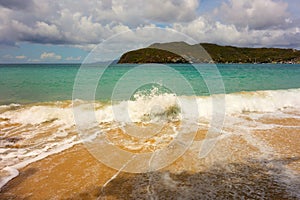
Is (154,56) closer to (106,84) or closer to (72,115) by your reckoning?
(106,84)

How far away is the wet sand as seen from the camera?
4.67m

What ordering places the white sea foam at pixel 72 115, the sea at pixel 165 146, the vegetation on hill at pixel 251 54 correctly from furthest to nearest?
the vegetation on hill at pixel 251 54
the white sea foam at pixel 72 115
the sea at pixel 165 146

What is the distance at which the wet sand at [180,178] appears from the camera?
4.67 meters

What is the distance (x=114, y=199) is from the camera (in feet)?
14.7

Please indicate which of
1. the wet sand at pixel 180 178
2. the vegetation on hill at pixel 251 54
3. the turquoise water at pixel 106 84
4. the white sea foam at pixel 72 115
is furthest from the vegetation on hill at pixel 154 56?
the vegetation on hill at pixel 251 54

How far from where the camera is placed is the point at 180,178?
526 centimetres

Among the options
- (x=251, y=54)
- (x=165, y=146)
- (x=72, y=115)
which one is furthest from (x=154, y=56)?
(x=251, y=54)

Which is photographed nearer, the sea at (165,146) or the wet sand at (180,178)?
the wet sand at (180,178)

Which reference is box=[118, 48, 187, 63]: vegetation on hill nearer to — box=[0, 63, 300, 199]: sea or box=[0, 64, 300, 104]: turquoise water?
box=[0, 64, 300, 104]: turquoise water

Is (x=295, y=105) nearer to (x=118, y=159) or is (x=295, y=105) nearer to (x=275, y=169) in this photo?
(x=275, y=169)

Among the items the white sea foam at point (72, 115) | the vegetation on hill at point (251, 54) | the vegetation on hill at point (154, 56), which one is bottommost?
the white sea foam at point (72, 115)

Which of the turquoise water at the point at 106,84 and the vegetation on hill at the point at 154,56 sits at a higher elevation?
the vegetation on hill at the point at 154,56

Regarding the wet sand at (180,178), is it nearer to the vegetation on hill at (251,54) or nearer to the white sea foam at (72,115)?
the white sea foam at (72,115)

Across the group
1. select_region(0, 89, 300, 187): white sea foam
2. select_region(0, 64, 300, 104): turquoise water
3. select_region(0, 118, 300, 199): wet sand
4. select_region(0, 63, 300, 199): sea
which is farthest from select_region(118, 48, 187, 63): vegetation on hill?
select_region(0, 118, 300, 199): wet sand
